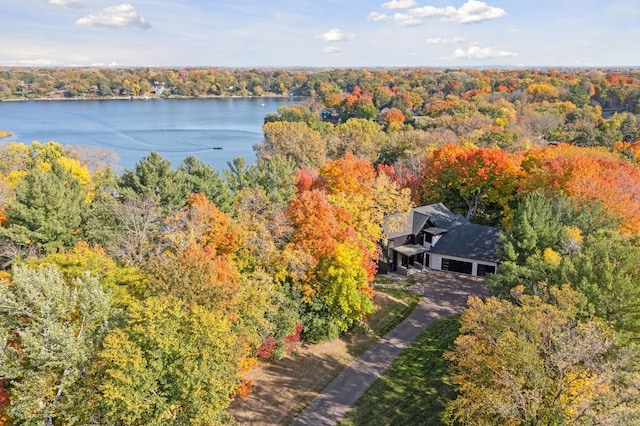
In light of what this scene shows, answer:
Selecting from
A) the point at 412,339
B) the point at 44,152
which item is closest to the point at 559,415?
the point at 412,339

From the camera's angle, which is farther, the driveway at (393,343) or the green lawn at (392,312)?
the green lawn at (392,312)

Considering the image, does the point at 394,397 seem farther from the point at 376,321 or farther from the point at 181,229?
the point at 181,229

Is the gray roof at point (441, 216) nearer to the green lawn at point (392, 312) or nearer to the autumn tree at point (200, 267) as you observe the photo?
the green lawn at point (392, 312)

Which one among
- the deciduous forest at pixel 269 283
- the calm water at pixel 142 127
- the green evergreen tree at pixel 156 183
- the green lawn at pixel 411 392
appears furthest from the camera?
the calm water at pixel 142 127

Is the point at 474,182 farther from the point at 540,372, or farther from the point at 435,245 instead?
the point at 540,372

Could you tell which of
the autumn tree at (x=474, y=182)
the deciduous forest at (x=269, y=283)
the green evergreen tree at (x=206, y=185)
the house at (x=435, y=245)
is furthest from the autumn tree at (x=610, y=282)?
the green evergreen tree at (x=206, y=185)

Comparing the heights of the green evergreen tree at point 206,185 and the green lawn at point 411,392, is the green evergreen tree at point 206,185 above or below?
above

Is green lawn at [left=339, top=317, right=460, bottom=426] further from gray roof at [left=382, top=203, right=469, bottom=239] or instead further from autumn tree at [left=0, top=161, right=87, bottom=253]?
autumn tree at [left=0, top=161, right=87, bottom=253]

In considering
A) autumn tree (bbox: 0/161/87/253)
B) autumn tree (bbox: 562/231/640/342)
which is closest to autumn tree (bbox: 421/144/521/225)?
autumn tree (bbox: 562/231/640/342)
